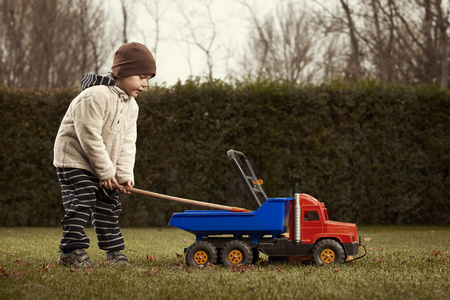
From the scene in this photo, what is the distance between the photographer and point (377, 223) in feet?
32.5

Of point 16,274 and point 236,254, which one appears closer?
point 16,274

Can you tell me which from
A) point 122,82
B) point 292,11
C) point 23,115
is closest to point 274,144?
point 23,115

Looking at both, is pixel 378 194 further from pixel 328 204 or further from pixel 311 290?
pixel 311 290

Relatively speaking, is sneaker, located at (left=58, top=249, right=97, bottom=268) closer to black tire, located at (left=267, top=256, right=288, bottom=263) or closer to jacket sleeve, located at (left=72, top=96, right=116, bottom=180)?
jacket sleeve, located at (left=72, top=96, right=116, bottom=180)

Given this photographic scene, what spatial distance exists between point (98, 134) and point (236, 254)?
1.48m

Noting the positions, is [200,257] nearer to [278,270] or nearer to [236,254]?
[236,254]

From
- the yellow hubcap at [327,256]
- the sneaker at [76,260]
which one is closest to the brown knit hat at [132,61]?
the sneaker at [76,260]

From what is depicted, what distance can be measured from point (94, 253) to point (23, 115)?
5209mm

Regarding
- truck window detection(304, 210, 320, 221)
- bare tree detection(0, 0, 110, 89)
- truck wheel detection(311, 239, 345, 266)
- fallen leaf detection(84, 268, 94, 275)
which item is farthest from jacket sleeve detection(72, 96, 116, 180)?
bare tree detection(0, 0, 110, 89)

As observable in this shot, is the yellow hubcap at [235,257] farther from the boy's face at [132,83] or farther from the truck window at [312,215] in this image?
the boy's face at [132,83]

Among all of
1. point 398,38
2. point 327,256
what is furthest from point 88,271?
point 398,38

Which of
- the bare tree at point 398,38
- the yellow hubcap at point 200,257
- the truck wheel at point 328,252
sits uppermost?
the bare tree at point 398,38

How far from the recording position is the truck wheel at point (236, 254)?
13.9ft

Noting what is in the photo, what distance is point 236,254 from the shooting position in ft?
14.0
